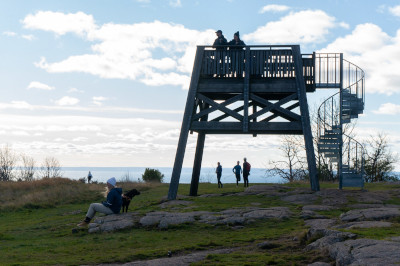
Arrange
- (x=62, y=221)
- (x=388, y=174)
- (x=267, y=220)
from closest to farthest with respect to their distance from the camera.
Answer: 1. (x=267, y=220)
2. (x=62, y=221)
3. (x=388, y=174)

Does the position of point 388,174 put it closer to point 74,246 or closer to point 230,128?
point 230,128

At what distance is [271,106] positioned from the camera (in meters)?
21.3

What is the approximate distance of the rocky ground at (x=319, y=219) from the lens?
8.44m

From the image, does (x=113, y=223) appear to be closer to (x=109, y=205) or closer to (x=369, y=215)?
(x=109, y=205)

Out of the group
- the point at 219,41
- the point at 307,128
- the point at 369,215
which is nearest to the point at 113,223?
the point at 369,215

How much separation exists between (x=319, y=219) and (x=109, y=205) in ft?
21.9

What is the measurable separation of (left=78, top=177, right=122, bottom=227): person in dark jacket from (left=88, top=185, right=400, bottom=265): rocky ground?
27 centimetres

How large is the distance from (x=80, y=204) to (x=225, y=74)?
11.2 m

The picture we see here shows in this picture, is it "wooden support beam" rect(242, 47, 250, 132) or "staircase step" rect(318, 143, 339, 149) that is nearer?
"wooden support beam" rect(242, 47, 250, 132)

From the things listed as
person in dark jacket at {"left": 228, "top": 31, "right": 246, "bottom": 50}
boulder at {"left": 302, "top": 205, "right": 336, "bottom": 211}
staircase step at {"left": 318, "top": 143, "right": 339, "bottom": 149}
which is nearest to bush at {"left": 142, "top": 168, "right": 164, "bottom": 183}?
staircase step at {"left": 318, "top": 143, "right": 339, "bottom": 149}

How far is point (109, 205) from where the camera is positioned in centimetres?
1617

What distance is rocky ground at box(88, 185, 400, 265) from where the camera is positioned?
8438 mm

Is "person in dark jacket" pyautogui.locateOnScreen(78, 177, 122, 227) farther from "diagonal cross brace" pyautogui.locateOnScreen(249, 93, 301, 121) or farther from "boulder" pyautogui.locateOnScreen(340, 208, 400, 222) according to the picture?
"diagonal cross brace" pyautogui.locateOnScreen(249, 93, 301, 121)

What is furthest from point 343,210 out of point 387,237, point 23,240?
point 23,240
